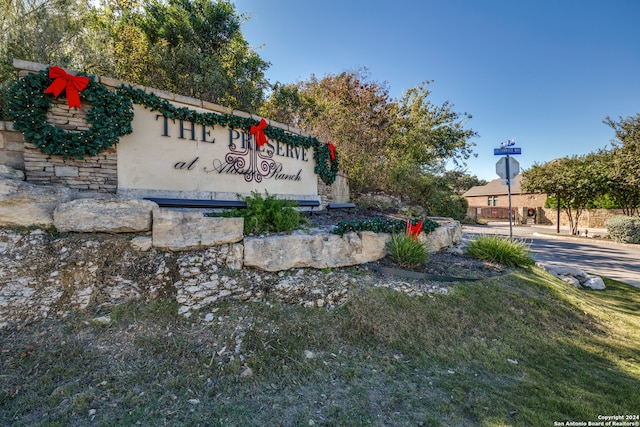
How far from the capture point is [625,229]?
511 inches

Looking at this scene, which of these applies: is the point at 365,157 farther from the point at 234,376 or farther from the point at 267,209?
the point at 234,376

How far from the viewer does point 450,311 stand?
3.50 metres

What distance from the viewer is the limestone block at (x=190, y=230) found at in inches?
132

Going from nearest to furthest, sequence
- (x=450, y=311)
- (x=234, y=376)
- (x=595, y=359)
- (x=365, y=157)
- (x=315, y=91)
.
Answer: (x=234, y=376) < (x=595, y=359) < (x=450, y=311) < (x=365, y=157) < (x=315, y=91)

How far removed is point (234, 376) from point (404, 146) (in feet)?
46.5

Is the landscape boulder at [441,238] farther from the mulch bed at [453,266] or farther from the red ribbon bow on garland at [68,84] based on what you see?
the red ribbon bow on garland at [68,84]

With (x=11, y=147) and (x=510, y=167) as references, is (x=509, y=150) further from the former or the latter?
(x=11, y=147)

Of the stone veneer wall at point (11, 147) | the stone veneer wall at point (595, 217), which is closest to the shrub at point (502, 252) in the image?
the stone veneer wall at point (11, 147)

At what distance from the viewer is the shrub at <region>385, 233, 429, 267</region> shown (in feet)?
14.2

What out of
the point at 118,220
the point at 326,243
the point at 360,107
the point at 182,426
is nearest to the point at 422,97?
A: the point at 360,107

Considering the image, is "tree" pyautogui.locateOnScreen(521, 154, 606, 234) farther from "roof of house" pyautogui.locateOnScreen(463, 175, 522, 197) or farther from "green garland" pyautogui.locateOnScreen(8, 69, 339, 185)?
"green garland" pyautogui.locateOnScreen(8, 69, 339, 185)

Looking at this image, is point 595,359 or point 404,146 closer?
point 595,359

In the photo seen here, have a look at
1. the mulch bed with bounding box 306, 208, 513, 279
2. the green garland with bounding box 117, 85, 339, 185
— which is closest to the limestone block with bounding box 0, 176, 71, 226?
the green garland with bounding box 117, 85, 339, 185

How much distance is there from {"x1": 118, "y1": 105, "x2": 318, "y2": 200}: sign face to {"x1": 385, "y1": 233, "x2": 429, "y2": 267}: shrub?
2.36 meters
